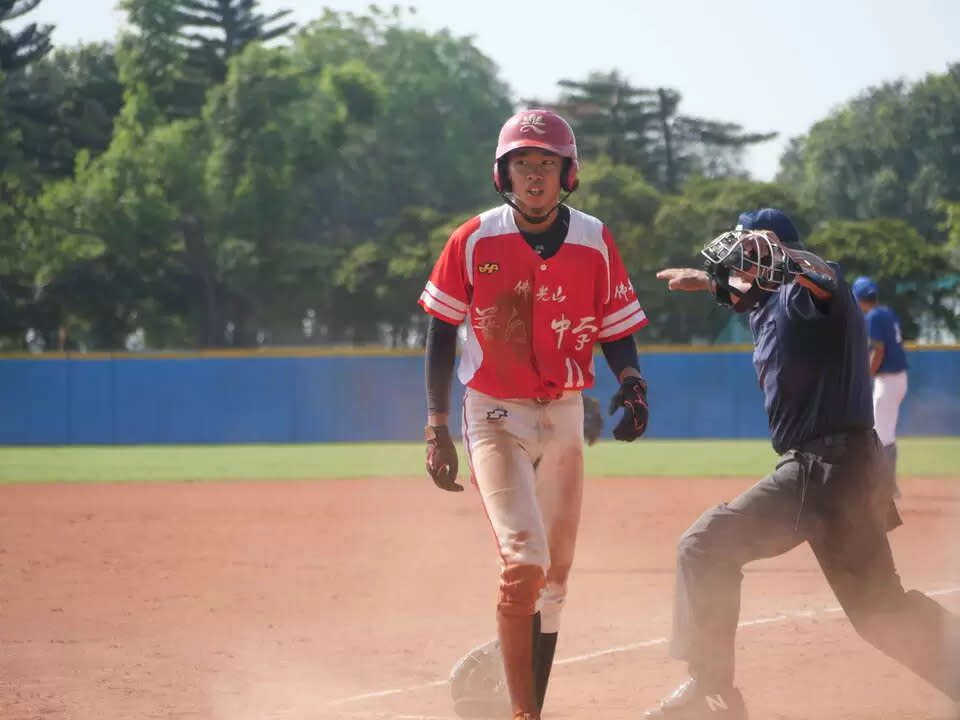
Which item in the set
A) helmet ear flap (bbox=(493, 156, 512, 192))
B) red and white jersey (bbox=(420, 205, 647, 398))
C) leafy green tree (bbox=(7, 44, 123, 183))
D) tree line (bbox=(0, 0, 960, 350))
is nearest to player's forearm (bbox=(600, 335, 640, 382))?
red and white jersey (bbox=(420, 205, 647, 398))

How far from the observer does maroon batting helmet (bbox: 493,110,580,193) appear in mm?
5184

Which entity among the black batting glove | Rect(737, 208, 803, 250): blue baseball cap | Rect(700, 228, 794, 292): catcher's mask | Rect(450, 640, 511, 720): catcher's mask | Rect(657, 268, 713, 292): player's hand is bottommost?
Rect(450, 640, 511, 720): catcher's mask

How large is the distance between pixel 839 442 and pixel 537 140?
158cm

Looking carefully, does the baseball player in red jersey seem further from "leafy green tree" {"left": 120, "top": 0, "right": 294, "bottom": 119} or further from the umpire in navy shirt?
"leafy green tree" {"left": 120, "top": 0, "right": 294, "bottom": 119}

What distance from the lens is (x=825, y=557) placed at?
17.1 ft

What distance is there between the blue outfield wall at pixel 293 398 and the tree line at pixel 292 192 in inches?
431

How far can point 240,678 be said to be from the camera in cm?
647

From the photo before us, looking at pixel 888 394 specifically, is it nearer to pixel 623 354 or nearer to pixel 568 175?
pixel 623 354

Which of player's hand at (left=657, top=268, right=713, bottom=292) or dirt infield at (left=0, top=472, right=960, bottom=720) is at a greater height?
player's hand at (left=657, top=268, right=713, bottom=292)

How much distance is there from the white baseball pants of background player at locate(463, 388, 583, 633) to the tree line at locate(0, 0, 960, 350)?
3275cm

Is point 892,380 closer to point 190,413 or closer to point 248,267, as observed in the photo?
point 190,413

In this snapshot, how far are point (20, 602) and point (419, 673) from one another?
3369 mm

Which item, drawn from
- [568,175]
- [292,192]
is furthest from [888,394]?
[292,192]

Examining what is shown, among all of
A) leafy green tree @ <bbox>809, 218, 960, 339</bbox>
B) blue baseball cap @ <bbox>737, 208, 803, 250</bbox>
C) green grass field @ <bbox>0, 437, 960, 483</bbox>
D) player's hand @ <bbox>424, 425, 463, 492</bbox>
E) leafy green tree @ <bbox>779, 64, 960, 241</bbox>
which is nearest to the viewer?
player's hand @ <bbox>424, 425, 463, 492</bbox>
